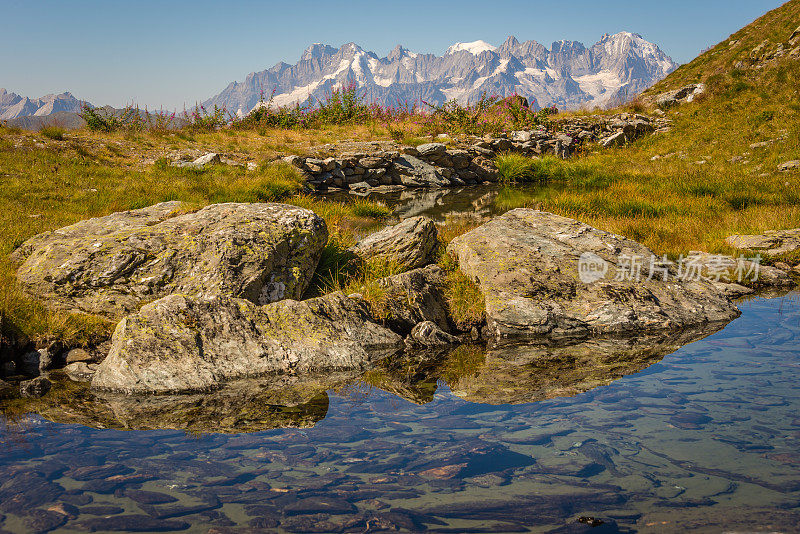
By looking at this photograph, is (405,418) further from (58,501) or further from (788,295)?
(788,295)

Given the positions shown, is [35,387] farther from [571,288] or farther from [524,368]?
[571,288]

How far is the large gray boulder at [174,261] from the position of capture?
782cm

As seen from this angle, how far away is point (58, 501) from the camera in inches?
155

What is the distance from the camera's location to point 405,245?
34.3 ft

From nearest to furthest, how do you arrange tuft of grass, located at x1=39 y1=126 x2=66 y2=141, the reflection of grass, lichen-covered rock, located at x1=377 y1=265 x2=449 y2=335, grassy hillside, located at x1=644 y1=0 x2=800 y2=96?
the reflection of grass
lichen-covered rock, located at x1=377 y1=265 x2=449 y2=335
tuft of grass, located at x1=39 y1=126 x2=66 y2=141
grassy hillside, located at x1=644 y1=0 x2=800 y2=96

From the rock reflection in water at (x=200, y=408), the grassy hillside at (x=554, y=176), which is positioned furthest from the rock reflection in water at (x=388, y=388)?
the grassy hillside at (x=554, y=176)

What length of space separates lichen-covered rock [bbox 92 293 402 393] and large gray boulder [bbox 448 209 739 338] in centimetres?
240

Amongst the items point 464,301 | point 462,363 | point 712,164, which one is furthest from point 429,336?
point 712,164

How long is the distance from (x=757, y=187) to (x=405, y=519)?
59.8 ft

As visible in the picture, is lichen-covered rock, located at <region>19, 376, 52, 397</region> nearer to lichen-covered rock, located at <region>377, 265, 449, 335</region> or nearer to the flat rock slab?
lichen-covered rock, located at <region>377, 265, 449, 335</region>

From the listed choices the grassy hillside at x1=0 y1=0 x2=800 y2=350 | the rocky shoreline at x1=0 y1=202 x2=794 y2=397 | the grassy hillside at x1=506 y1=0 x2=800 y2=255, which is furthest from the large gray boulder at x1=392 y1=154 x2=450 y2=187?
Answer: the rocky shoreline at x1=0 y1=202 x2=794 y2=397

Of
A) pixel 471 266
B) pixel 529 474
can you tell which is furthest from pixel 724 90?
pixel 529 474

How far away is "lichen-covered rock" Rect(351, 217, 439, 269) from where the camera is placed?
10289 mm

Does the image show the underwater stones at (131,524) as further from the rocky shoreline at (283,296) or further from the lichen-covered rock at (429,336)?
the lichen-covered rock at (429,336)
